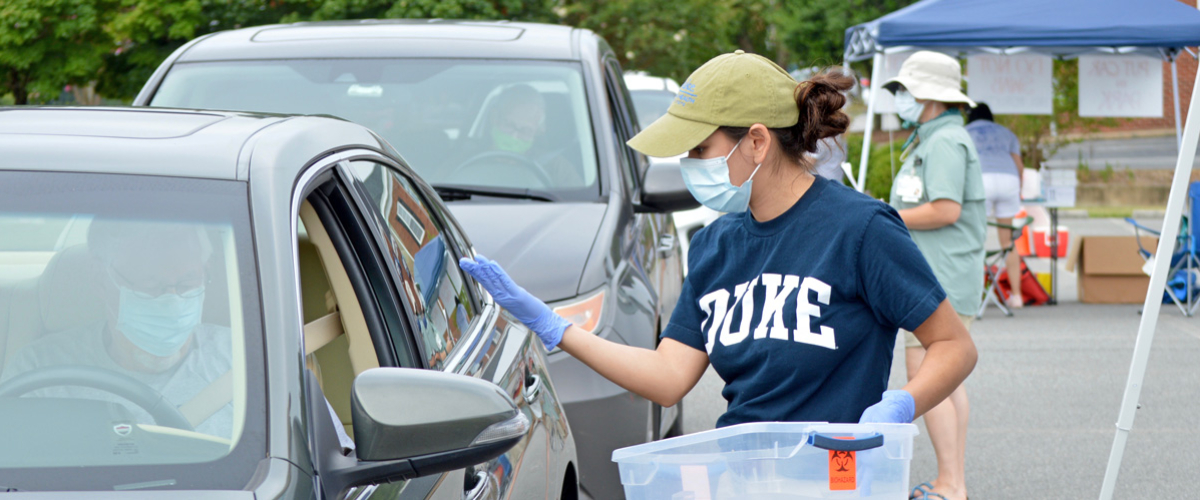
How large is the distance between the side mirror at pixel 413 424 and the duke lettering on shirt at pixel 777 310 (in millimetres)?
711

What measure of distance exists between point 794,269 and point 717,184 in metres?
0.25

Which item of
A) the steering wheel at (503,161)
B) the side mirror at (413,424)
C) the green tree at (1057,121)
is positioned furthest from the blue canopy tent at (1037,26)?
the side mirror at (413,424)

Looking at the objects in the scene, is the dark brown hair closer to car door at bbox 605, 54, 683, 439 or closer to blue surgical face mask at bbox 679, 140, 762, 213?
blue surgical face mask at bbox 679, 140, 762, 213

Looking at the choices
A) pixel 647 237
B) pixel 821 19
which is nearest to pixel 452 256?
pixel 647 237

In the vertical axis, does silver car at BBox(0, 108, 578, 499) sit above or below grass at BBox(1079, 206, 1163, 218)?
above

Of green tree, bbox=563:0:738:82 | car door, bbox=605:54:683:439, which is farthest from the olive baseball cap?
green tree, bbox=563:0:738:82

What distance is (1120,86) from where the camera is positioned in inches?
422

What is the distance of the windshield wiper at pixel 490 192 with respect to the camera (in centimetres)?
466

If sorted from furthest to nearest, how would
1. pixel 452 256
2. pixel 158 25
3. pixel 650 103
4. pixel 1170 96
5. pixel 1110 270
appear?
pixel 1170 96, pixel 158 25, pixel 650 103, pixel 1110 270, pixel 452 256

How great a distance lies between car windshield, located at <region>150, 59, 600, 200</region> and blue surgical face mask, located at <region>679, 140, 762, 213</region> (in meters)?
2.11

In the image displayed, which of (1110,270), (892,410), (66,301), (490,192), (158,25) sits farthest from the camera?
(158,25)

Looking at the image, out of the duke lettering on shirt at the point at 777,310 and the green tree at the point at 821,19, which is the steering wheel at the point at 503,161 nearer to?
the duke lettering on shirt at the point at 777,310

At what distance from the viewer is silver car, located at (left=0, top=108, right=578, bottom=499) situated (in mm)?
1701

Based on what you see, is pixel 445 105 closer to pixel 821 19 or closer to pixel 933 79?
pixel 933 79
